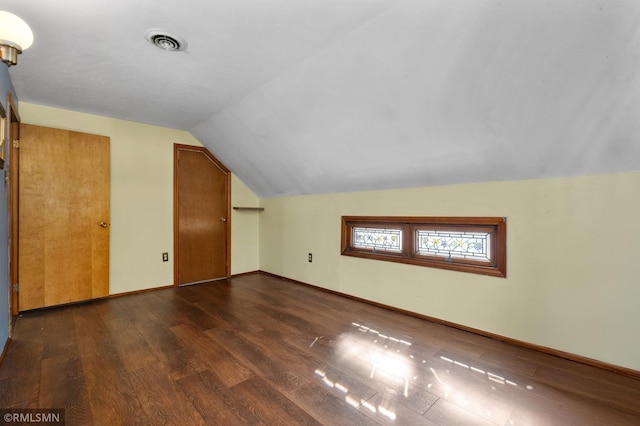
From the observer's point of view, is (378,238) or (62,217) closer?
(62,217)

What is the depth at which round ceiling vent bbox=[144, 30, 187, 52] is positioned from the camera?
192 cm

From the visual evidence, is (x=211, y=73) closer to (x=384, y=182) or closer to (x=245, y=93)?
(x=245, y=93)

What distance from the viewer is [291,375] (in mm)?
1854

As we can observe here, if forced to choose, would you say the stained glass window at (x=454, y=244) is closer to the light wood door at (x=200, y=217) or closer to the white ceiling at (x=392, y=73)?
the white ceiling at (x=392, y=73)

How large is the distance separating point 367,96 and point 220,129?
2.13 m

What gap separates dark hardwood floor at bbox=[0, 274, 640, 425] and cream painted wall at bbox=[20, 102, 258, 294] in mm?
866

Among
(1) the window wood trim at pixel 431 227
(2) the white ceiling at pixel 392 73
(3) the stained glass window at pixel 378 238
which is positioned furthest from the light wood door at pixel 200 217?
(3) the stained glass window at pixel 378 238

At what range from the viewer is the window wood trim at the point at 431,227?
2.38 meters

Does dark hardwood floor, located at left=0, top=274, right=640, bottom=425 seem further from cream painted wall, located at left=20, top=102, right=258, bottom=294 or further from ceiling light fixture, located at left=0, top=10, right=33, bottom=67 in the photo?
ceiling light fixture, located at left=0, top=10, right=33, bottom=67

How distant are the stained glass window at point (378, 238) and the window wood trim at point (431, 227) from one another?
47 millimetres

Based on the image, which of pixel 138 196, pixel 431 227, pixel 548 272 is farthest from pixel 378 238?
pixel 138 196

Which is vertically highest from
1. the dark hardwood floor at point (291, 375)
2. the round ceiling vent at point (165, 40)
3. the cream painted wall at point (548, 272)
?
the round ceiling vent at point (165, 40)

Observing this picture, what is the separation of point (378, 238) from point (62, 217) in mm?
3374

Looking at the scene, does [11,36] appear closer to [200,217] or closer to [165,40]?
[165,40]
